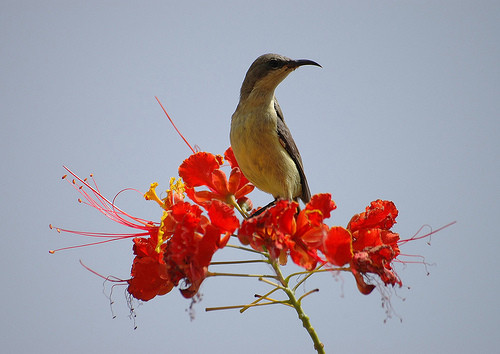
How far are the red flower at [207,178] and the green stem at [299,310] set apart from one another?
716mm

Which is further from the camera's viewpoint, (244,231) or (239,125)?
(239,125)

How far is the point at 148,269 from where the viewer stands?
3135 millimetres

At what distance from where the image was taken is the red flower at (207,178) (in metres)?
3.46

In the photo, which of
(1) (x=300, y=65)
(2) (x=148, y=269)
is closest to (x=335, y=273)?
(2) (x=148, y=269)

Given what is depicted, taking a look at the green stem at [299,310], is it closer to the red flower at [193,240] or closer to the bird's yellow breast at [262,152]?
the red flower at [193,240]

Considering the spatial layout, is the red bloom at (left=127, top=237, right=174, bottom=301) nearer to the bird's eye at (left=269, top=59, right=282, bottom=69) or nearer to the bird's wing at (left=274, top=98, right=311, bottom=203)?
the bird's wing at (left=274, top=98, right=311, bottom=203)

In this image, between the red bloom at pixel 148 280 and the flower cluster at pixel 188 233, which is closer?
the flower cluster at pixel 188 233

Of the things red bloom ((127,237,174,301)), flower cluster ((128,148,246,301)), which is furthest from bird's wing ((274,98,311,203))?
red bloom ((127,237,174,301))

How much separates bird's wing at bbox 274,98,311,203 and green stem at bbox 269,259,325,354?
55.3 inches

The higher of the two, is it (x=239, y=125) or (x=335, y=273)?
(x=239, y=125)

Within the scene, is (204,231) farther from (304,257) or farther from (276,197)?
(276,197)

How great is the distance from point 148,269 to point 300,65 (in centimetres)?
217

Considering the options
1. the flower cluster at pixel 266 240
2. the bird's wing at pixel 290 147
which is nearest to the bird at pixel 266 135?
the bird's wing at pixel 290 147

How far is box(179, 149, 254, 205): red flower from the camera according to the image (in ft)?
11.4
